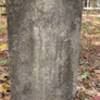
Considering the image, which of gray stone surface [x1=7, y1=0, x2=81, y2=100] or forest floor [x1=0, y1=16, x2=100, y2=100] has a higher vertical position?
gray stone surface [x1=7, y1=0, x2=81, y2=100]

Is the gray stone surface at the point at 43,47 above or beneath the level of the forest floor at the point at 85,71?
above

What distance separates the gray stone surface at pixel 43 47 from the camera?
2.30 m

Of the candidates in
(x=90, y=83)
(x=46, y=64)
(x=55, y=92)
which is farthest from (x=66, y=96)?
(x=90, y=83)

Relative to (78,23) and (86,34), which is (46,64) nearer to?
(78,23)

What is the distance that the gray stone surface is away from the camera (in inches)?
90.7

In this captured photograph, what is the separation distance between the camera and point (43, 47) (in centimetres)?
239

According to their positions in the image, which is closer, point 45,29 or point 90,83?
point 45,29

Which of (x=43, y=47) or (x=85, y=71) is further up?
(x=43, y=47)

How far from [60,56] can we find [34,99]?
15.6 inches

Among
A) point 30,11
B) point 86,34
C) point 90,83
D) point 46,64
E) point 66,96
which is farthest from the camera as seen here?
point 86,34

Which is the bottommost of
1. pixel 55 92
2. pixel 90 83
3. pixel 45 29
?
pixel 90 83

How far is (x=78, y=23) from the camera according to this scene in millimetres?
2424

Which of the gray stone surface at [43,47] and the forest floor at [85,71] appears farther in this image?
the forest floor at [85,71]

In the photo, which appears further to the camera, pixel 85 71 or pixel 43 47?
pixel 85 71
